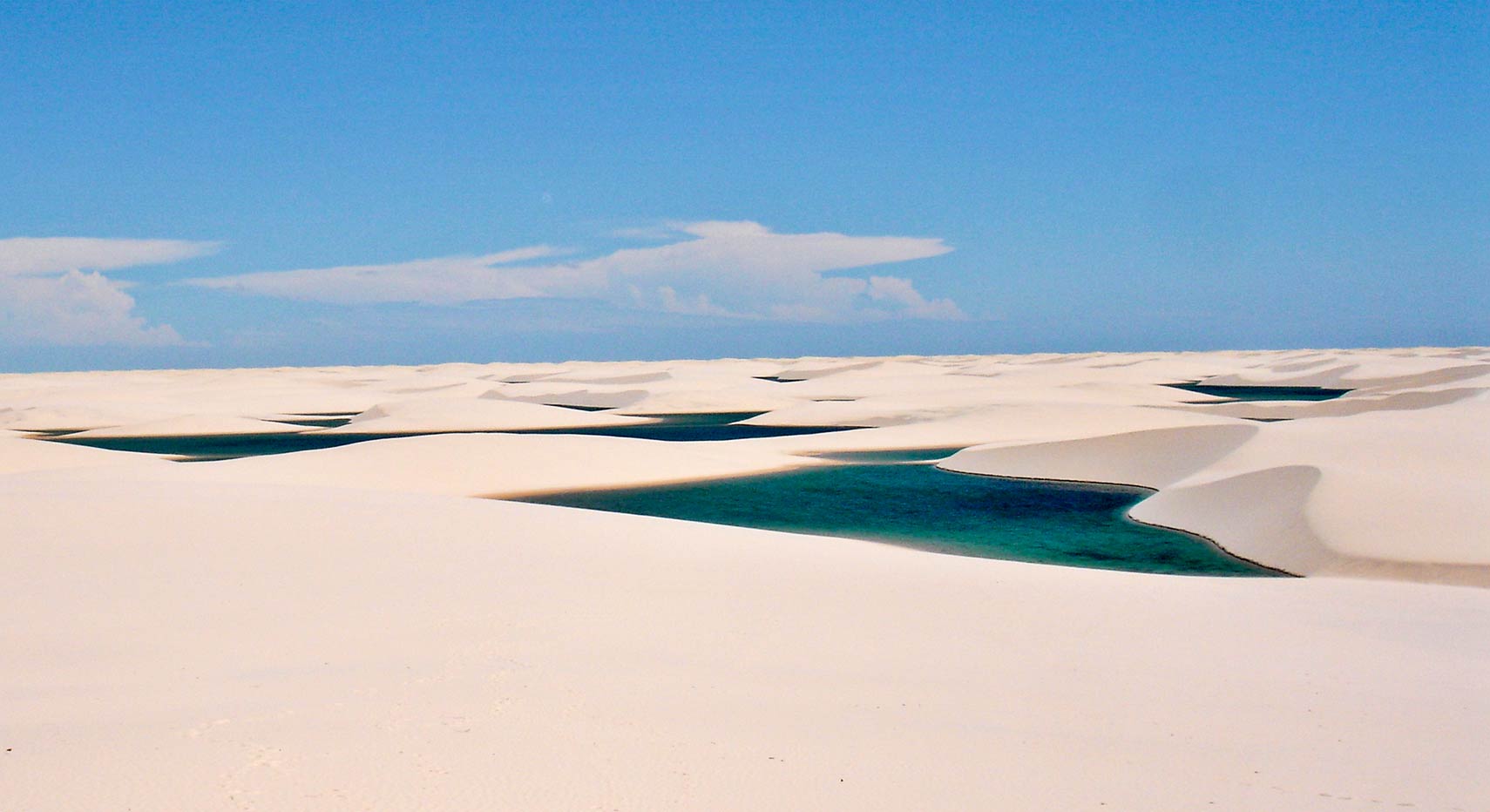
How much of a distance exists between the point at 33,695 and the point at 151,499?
614 centimetres

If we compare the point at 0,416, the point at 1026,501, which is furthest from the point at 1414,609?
the point at 0,416

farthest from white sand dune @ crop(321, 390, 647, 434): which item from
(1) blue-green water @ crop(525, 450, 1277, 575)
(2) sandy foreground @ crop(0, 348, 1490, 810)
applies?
(2) sandy foreground @ crop(0, 348, 1490, 810)

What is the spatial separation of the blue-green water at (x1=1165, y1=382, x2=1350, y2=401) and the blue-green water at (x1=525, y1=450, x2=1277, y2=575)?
36.0 m

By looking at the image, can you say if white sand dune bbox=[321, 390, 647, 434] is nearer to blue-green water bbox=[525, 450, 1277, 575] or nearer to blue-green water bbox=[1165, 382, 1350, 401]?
blue-green water bbox=[525, 450, 1277, 575]

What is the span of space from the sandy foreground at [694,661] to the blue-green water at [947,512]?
1.40 meters

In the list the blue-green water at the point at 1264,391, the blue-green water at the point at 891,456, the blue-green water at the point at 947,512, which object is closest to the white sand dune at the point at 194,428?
the blue-green water at the point at 891,456

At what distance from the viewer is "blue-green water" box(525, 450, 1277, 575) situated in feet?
41.5

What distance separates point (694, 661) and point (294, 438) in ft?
105

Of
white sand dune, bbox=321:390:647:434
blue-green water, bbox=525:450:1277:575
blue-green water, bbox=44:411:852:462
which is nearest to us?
blue-green water, bbox=525:450:1277:575

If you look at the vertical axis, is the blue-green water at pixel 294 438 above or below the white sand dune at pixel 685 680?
below

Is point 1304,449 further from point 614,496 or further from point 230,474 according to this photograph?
point 230,474

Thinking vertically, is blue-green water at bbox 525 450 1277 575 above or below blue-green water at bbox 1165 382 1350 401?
below

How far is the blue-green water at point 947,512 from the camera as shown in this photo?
12664mm

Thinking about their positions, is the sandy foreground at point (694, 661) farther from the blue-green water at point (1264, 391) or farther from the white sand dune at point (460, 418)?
the blue-green water at point (1264, 391)
